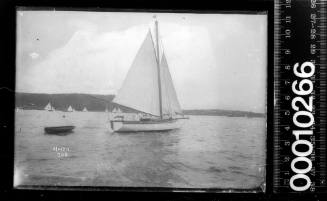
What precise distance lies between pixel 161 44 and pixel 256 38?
1.35 ft

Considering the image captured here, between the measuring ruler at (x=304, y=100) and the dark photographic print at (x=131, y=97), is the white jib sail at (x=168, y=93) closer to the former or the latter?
the dark photographic print at (x=131, y=97)

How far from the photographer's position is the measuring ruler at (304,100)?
1461 millimetres

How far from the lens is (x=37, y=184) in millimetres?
1488

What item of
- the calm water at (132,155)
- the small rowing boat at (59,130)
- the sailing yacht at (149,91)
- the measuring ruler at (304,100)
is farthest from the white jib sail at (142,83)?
the measuring ruler at (304,100)

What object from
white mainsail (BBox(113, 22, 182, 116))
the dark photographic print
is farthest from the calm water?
white mainsail (BBox(113, 22, 182, 116))

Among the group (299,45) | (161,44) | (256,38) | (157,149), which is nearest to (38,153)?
(157,149)

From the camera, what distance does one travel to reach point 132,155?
1.48 m

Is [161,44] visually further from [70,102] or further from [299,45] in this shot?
[299,45]

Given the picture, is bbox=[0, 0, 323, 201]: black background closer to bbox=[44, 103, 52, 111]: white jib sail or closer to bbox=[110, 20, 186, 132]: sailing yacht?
bbox=[44, 103, 52, 111]: white jib sail

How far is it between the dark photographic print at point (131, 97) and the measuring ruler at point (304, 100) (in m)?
0.10

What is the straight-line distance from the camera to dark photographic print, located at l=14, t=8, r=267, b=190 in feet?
4.87
